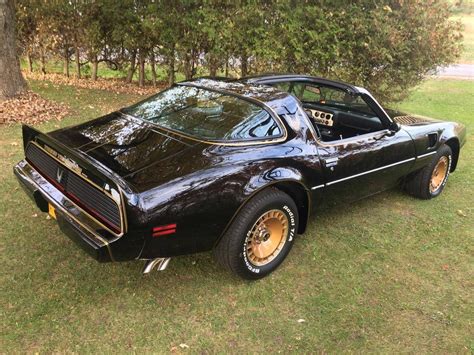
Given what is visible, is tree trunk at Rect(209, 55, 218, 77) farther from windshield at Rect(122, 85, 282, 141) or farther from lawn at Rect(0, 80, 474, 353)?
lawn at Rect(0, 80, 474, 353)

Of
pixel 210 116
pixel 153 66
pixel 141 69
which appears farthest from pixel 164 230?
pixel 141 69

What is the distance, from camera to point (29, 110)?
6.82 meters

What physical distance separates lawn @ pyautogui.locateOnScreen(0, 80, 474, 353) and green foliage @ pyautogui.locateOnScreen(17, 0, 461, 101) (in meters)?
4.25

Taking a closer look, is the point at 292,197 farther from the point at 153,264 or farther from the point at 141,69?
the point at 141,69

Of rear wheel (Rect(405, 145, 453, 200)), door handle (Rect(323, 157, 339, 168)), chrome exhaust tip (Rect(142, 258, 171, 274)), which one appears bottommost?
rear wheel (Rect(405, 145, 453, 200))

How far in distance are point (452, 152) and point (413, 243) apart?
169 centimetres

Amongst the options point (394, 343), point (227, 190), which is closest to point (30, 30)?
point (227, 190)

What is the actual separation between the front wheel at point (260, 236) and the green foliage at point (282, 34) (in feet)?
16.4

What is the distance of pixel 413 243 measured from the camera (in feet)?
13.3

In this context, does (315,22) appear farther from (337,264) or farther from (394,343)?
(394,343)

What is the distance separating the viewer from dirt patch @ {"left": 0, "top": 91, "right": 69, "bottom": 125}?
656 cm

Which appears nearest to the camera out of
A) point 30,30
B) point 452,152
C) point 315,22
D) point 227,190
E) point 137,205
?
point 137,205

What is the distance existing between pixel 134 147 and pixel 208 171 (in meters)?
0.59

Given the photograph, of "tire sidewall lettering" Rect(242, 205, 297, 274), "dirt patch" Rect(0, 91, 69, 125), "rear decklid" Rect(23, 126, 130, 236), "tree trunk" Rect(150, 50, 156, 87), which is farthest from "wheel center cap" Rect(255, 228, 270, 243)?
"tree trunk" Rect(150, 50, 156, 87)
